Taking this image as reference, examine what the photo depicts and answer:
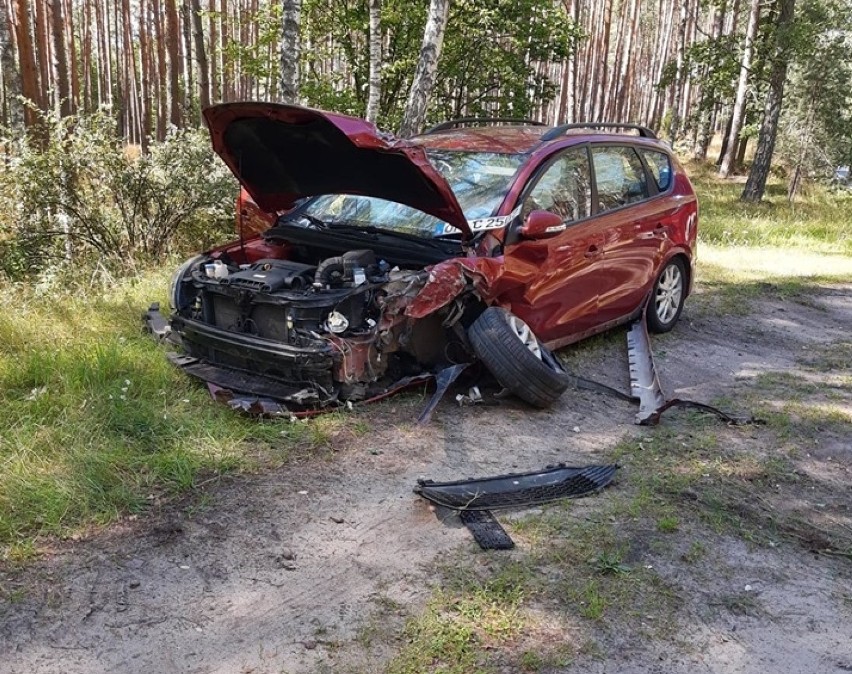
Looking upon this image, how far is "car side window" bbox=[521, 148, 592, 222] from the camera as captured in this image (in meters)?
5.48

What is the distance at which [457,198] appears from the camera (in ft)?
17.7

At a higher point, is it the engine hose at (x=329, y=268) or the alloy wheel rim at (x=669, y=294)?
the engine hose at (x=329, y=268)

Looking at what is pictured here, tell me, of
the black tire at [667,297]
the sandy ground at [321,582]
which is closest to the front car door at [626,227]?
the black tire at [667,297]

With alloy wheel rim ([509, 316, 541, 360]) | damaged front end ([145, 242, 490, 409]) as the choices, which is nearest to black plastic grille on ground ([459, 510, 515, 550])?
damaged front end ([145, 242, 490, 409])

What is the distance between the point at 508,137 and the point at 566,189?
0.67 metres

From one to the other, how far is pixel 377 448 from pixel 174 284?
198cm

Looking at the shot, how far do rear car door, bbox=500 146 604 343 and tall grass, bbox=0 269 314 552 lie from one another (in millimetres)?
1992

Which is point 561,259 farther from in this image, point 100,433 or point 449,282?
point 100,433

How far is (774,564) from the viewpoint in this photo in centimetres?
352

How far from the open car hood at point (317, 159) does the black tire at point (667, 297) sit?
2864 mm

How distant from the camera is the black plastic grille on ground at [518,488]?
3855mm

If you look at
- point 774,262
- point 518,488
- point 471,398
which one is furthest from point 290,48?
point 774,262

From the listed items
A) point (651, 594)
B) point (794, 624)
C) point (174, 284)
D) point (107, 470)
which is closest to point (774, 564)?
point (794, 624)

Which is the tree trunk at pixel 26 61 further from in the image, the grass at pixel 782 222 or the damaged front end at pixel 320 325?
the grass at pixel 782 222
